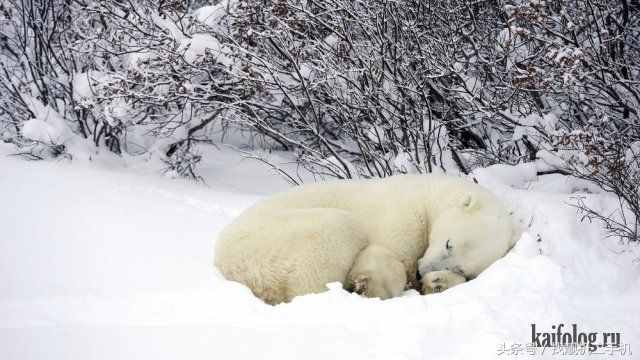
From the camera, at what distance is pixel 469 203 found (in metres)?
3.82

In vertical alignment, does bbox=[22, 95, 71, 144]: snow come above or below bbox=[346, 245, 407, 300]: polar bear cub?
above

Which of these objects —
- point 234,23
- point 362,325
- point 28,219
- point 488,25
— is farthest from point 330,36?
point 362,325

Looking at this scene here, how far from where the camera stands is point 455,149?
19.8ft

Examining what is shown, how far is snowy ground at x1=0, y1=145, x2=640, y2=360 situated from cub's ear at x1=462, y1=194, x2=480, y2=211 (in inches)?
14.3

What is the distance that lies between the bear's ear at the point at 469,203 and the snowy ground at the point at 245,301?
1.20 ft

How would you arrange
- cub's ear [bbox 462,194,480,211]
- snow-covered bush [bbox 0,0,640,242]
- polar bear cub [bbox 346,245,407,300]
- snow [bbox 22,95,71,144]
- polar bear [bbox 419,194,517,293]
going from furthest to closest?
snow [bbox 22,95,71,144]
snow-covered bush [bbox 0,0,640,242]
cub's ear [bbox 462,194,480,211]
polar bear [bbox 419,194,517,293]
polar bear cub [bbox 346,245,407,300]

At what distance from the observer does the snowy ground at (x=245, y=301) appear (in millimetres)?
2668

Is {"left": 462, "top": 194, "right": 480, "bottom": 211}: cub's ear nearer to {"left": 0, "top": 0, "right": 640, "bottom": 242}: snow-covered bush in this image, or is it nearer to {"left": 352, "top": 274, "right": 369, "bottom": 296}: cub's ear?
{"left": 352, "top": 274, "right": 369, "bottom": 296}: cub's ear

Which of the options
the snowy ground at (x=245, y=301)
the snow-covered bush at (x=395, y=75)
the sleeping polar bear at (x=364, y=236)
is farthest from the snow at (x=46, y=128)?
the sleeping polar bear at (x=364, y=236)

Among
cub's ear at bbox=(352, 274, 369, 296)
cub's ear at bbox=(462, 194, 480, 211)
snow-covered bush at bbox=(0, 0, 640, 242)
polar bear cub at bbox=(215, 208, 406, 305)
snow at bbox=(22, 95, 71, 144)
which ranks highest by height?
snow-covered bush at bbox=(0, 0, 640, 242)

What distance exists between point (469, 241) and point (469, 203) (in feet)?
0.79

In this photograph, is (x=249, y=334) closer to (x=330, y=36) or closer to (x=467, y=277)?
(x=467, y=277)

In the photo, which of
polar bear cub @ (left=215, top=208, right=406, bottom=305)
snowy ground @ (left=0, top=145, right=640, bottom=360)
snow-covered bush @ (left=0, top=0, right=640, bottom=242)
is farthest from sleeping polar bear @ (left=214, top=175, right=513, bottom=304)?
snow-covered bush @ (left=0, top=0, right=640, bottom=242)

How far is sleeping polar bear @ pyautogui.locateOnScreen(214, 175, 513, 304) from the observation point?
3.43 metres
